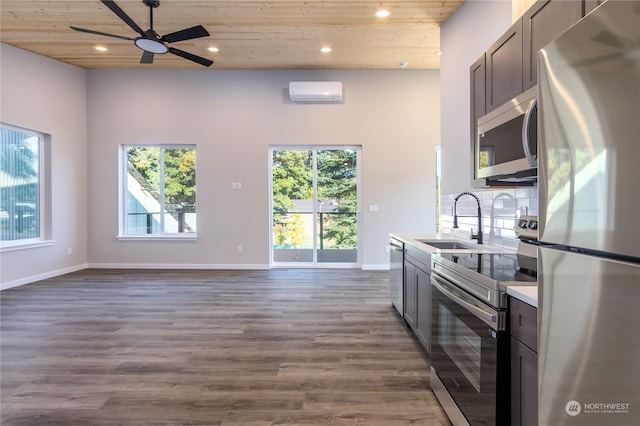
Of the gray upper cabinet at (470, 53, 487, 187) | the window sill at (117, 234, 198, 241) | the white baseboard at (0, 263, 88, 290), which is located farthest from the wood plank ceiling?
the white baseboard at (0, 263, 88, 290)

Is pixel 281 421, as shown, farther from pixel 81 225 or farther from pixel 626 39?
pixel 81 225

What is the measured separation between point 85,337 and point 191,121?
4.13 m

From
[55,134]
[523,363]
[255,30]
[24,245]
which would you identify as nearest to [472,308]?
[523,363]

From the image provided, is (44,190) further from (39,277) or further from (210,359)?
(210,359)

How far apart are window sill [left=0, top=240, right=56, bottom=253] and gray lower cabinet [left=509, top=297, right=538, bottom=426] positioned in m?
6.21

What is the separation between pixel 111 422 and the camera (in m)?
1.79

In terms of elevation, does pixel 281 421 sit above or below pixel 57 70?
below

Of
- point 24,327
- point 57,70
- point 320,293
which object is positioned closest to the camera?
point 24,327

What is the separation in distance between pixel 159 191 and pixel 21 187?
194 cm

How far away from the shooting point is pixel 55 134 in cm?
531

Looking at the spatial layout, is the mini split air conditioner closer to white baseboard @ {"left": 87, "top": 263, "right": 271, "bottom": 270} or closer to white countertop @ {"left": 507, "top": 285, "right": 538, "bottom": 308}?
white baseboard @ {"left": 87, "top": 263, "right": 271, "bottom": 270}

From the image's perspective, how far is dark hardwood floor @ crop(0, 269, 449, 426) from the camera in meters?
1.88

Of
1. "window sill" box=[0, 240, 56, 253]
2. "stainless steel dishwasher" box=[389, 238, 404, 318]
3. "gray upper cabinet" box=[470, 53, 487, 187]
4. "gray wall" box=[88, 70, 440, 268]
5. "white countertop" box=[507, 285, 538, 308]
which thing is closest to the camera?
"white countertop" box=[507, 285, 538, 308]

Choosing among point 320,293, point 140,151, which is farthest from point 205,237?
point 320,293
